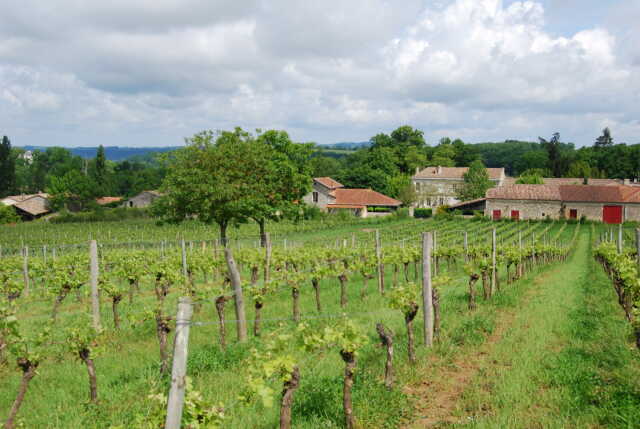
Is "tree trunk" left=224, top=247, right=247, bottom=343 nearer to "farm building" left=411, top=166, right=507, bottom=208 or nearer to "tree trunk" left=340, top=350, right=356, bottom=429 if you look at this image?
"tree trunk" left=340, top=350, right=356, bottom=429

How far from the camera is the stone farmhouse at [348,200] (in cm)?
6153

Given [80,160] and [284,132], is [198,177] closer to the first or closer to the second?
[284,132]

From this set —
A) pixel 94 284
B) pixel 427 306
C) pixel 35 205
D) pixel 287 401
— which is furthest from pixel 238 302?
pixel 35 205

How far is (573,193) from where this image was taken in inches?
2106

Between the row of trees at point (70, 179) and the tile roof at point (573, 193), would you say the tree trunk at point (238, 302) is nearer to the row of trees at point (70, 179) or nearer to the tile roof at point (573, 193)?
the row of trees at point (70, 179)

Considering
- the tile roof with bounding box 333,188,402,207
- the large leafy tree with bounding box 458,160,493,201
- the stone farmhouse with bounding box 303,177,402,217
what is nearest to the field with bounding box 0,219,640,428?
the stone farmhouse with bounding box 303,177,402,217

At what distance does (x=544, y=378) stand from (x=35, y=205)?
81559mm

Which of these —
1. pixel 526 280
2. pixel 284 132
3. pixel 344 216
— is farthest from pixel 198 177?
pixel 344 216

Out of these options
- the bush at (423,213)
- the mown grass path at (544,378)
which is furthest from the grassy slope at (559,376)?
the bush at (423,213)

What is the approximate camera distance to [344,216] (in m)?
54.8

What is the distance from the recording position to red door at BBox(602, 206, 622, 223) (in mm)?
50188

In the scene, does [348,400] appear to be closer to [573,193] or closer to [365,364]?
[365,364]

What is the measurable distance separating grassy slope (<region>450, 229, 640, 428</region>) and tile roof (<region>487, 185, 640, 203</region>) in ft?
153

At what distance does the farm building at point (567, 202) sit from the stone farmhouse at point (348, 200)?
13.2 meters
